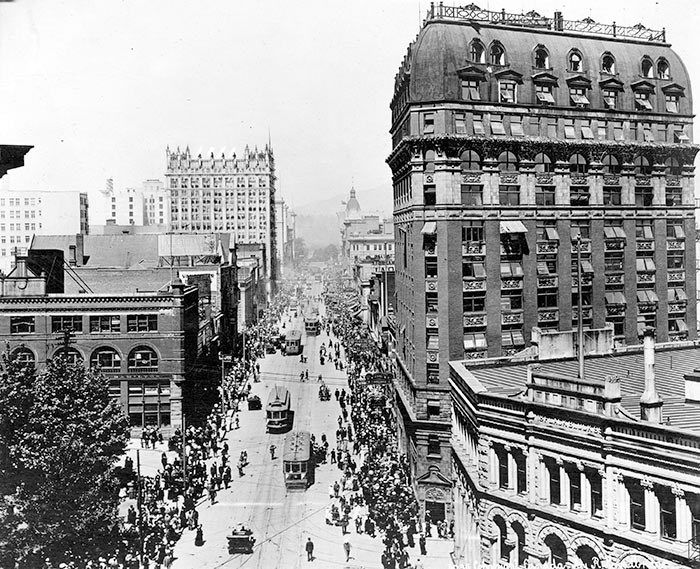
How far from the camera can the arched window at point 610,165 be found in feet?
161

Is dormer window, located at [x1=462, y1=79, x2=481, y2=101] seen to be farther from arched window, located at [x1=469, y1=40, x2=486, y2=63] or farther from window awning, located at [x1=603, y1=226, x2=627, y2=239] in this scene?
window awning, located at [x1=603, y1=226, x2=627, y2=239]

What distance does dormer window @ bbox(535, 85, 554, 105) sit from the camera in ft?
156

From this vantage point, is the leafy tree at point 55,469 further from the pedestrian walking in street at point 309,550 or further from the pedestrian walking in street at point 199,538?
the pedestrian walking in street at point 309,550

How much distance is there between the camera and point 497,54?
47031 millimetres

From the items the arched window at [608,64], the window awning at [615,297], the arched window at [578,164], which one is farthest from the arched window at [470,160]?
the window awning at [615,297]

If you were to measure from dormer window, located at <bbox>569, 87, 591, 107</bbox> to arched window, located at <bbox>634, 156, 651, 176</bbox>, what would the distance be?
18.2 feet

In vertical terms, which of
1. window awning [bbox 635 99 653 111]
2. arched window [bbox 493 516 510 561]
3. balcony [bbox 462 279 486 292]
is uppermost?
window awning [bbox 635 99 653 111]

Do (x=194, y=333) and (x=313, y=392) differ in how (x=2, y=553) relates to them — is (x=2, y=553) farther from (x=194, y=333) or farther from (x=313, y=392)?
(x=313, y=392)

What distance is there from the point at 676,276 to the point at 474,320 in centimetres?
1653

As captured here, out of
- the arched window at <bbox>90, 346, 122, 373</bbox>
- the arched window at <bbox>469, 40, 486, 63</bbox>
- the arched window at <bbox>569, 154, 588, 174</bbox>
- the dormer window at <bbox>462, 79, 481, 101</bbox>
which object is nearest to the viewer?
the dormer window at <bbox>462, 79, 481, 101</bbox>

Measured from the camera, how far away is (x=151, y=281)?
Answer: 7481cm

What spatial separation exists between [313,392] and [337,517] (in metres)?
38.6

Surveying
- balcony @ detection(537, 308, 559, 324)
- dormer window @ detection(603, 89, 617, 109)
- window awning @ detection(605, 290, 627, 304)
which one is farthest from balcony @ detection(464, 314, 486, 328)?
dormer window @ detection(603, 89, 617, 109)

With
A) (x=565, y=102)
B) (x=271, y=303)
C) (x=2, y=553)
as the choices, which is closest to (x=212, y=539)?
(x=2, y=553)
